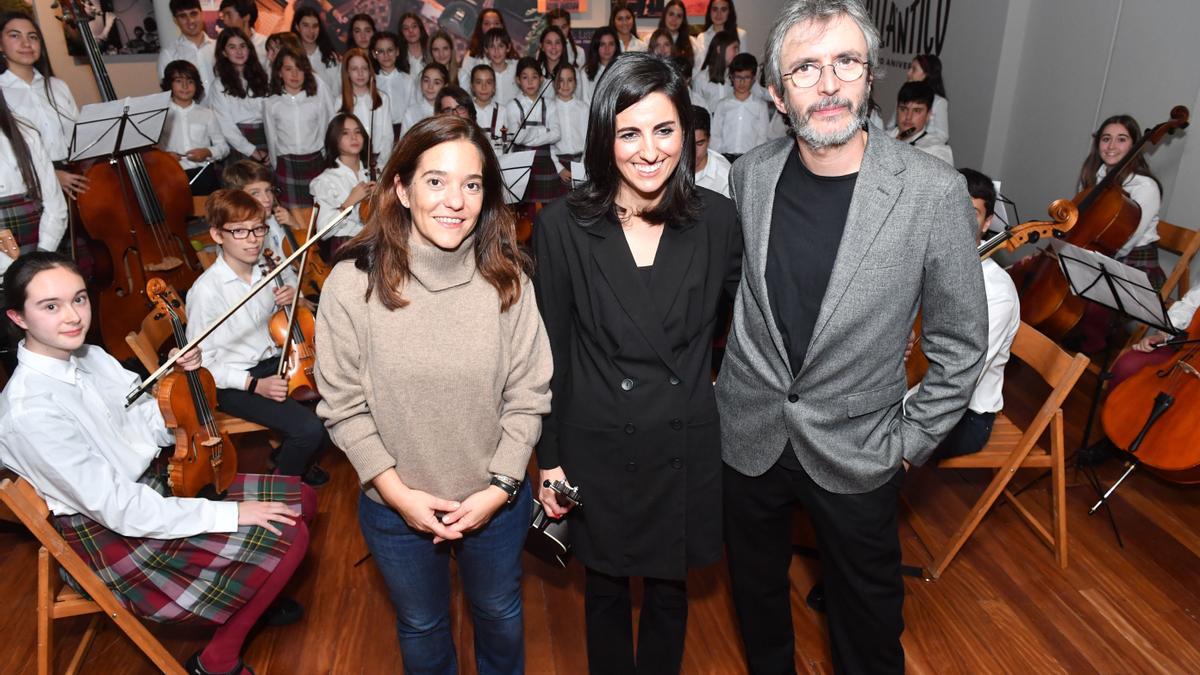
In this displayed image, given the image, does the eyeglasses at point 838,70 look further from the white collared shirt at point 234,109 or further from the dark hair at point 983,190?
the white collared shirt at point 234,109

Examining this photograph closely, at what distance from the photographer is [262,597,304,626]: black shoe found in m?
2.29

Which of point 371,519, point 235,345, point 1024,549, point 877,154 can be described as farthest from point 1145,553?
point 235,345

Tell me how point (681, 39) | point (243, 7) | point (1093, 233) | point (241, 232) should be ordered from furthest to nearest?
point (681, 39), point (243, 7), point (1093, 233), point (241, 232)

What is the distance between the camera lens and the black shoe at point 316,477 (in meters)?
2.98

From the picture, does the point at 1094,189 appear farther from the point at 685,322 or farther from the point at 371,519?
the point at 371,519

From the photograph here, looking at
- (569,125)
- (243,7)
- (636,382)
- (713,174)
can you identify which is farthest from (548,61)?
(636,382)

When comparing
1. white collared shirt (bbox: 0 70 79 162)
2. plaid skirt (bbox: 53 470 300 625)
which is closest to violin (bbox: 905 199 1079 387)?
plaid skirt (bbox: 53 470 300 625)

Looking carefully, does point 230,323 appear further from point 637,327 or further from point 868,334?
point 868,334

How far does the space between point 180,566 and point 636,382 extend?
1219 mm

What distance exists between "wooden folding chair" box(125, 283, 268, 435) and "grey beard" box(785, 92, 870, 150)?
1.82 metres

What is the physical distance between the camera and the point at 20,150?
126 inches

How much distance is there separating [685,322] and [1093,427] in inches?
105

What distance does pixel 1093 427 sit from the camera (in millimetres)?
3314

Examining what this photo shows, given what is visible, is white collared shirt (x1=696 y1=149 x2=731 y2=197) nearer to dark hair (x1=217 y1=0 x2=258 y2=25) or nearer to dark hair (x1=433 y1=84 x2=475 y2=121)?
dark hair (x1=433 y1=84 x2=475 y2=121)
